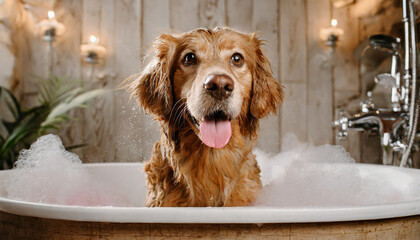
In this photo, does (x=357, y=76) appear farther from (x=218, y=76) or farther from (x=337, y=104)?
(x=218, y=76)

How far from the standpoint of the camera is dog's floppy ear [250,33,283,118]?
1354mm

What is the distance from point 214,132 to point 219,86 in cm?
16

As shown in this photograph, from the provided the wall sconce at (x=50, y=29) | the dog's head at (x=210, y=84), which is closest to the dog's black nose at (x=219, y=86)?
the dog's head at (x=210, y=84)

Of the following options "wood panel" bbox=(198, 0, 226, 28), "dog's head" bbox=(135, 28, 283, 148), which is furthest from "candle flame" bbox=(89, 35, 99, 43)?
"dog's head" bbox=(135, 28, 283, 148)

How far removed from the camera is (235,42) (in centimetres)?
130

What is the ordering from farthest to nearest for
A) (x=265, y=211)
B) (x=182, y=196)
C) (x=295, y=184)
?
(x=295, y=184), (x=182, y=196), (x=265, y=211)

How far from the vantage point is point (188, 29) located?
291 cm

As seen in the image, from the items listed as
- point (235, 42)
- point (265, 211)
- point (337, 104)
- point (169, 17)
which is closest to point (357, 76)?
point (337, 104)

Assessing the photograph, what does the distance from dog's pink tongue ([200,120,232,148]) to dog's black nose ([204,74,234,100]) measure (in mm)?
99

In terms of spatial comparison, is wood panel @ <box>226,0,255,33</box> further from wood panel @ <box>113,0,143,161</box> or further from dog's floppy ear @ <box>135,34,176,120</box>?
dog's floppy ear @ <box>135,34,176,120</box>

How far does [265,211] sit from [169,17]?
2.52 m

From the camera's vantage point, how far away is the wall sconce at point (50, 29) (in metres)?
3.08

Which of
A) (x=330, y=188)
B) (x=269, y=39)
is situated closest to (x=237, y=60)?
(x=330, y=188)

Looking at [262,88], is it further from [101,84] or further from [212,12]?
[101,84]
